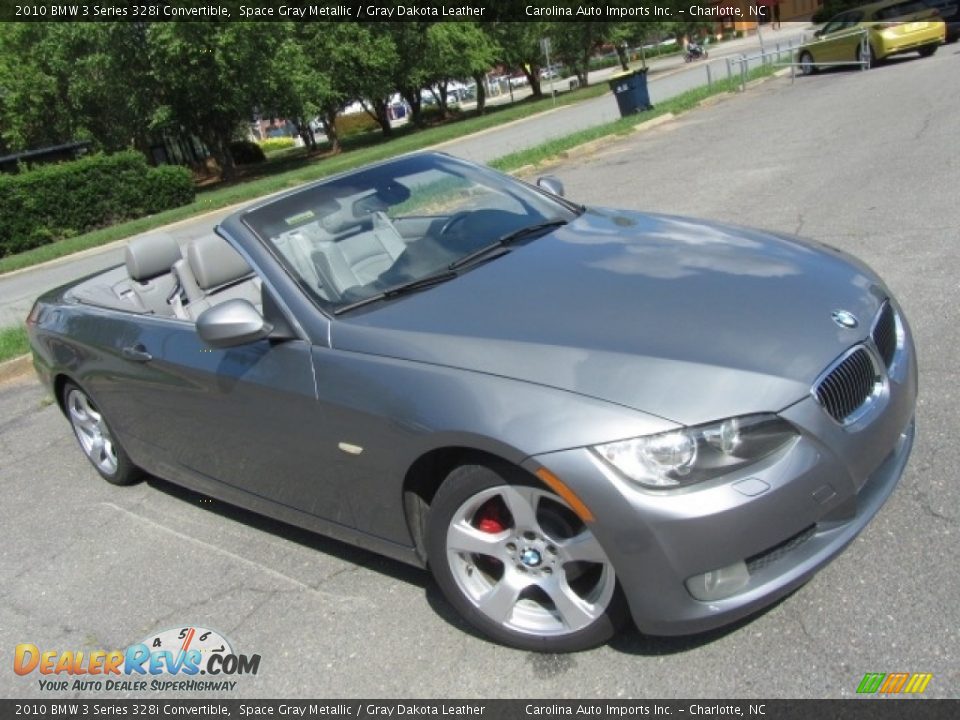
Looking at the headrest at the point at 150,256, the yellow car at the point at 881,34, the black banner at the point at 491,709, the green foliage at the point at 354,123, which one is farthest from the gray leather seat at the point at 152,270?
the green foliage at the point at 354,123

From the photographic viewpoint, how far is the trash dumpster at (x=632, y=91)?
20328mm

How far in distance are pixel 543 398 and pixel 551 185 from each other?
2442 mm

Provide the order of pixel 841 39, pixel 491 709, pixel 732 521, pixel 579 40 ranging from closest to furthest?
1. pixel 732 521
2. pixel 491 709
3. pixel 841 39
4. pixel 579 40

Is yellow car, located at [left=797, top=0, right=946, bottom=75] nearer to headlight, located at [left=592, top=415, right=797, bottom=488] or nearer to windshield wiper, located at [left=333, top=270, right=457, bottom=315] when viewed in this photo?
windshield wiper, located at [left=333, top=270, right=457, bottom=315]

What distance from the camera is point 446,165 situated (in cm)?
452

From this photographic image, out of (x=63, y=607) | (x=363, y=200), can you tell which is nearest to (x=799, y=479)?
(x=363, y=200)

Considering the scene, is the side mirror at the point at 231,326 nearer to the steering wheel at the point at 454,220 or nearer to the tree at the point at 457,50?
the steering wheel at the point at 454,220

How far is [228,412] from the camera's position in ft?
11.6

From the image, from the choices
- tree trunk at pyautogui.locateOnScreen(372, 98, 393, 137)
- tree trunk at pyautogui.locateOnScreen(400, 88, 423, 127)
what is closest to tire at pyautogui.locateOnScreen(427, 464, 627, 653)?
tree trunk at pyautogui.locateOnScreen(372, 98, 393, 137)

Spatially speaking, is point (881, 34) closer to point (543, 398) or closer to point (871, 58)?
point (871, 58)

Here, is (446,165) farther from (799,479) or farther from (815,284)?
(799,479)

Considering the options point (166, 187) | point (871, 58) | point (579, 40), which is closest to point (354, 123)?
point (579, 40)

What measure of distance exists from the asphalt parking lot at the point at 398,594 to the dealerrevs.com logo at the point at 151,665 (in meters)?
0.06

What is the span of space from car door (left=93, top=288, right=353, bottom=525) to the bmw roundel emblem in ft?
6.04
